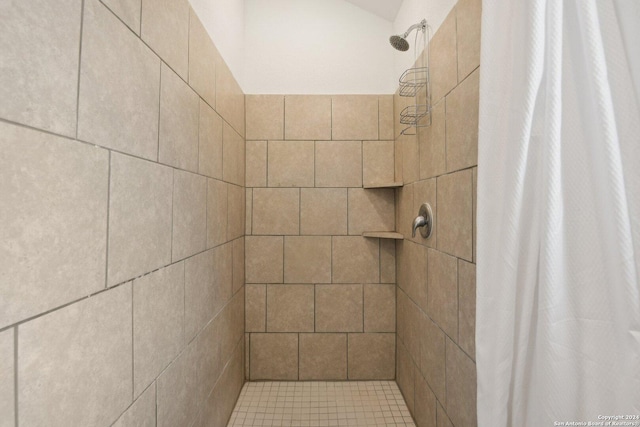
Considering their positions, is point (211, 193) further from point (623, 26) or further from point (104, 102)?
point (623, 26)

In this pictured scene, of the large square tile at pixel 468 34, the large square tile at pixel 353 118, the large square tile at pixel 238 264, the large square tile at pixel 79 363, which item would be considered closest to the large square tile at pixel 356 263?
the large square tile at pixel 238 264

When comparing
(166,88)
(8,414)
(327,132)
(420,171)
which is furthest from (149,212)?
(327,132)

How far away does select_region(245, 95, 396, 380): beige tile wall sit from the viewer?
204 cm

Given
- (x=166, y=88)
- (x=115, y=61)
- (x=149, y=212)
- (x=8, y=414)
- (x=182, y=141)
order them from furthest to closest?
(x=182, y=141)
(x=166, y=88)
(x=149, y=212)
(x=115, y=61)
(x=8, y=414)

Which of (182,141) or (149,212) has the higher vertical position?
(182,141)

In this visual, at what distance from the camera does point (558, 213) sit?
0.59 m

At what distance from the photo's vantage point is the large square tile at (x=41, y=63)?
17.6 inches

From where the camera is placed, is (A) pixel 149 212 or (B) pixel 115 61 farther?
(A) pixel 149 212

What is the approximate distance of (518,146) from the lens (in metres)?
0.65

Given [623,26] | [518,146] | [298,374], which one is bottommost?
[298,374]

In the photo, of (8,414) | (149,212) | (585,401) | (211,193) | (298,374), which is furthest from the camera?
(298,374)

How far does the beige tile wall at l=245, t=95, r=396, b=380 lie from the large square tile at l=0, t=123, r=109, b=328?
1.40 m

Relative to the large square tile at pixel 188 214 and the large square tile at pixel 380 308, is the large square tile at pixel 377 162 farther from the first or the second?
the large square tile at pixel 188 214

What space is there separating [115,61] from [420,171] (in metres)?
1.27
